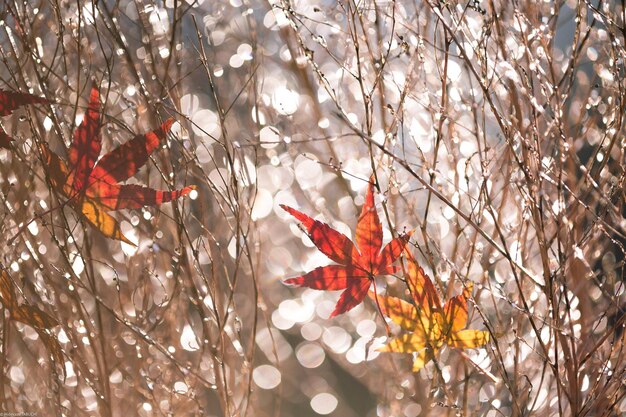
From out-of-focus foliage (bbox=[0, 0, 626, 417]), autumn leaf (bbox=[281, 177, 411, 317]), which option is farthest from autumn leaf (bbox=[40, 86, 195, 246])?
autumn leaf (bbox=[281, 177, 411, 317])

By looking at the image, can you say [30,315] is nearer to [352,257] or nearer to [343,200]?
[352,257]

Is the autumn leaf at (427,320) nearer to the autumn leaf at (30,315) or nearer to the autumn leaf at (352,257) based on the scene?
the autumn leaf at (352,257)

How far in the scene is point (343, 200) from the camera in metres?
1.31

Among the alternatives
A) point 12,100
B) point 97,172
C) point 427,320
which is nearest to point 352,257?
point 427,320

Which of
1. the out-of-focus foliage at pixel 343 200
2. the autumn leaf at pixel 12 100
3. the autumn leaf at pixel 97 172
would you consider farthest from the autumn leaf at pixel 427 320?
the autumn leaf at pixel 12 100

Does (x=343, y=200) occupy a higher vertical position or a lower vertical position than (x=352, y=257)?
higher

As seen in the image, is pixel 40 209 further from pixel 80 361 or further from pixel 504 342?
pixel 504 342

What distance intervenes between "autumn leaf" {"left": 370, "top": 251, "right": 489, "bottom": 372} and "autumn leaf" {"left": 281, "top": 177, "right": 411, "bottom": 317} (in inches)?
0.9

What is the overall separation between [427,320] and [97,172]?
1.16 feet

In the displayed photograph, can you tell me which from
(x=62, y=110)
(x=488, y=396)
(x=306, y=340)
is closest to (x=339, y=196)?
(x=306, y=340)

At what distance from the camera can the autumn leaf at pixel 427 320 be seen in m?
0.67

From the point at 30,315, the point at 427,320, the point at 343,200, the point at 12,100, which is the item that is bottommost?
the point at 427,320

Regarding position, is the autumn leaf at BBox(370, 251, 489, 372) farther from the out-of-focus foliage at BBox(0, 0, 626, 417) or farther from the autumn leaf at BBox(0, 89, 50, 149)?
the autumn leaf at BBox(0, 89, 50, 149)

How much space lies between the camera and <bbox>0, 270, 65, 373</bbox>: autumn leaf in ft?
2.41
